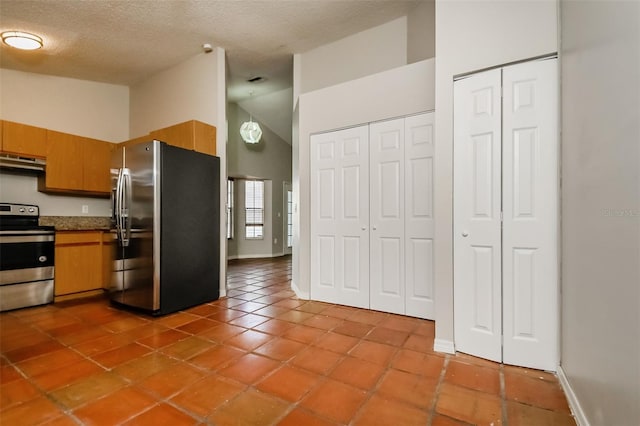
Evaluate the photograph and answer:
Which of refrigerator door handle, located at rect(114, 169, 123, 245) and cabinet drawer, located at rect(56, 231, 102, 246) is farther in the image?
cabinet drawer, located at rect(56, 231, 102, 246)

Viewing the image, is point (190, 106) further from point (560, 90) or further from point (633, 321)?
point (633, 321)

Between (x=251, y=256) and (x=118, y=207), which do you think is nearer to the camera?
(x=118, y=207)

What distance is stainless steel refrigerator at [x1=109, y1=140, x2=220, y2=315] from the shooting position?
3035mm

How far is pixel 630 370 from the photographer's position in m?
1.05

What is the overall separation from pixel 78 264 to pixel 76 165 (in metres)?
1.34

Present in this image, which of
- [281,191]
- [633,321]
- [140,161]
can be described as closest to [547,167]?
[633,321]

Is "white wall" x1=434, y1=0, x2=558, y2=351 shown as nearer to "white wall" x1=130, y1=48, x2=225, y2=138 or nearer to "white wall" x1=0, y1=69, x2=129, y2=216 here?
"white wall" x1=130, y1=48, x2=225, y2=138

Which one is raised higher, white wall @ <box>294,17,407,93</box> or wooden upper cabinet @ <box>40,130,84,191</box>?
white wall @ <box>294,17,407,93</box>

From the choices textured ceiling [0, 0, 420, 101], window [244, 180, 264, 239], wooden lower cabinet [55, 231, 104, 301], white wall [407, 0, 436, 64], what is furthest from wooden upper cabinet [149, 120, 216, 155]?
window [244, 180, 264, 239]

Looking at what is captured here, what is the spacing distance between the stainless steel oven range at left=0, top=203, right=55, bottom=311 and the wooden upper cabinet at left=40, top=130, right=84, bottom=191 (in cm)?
47

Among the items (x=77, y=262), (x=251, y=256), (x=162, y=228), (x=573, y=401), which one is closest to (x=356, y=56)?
(x=162, y=228)

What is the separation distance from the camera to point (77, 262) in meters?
3.76

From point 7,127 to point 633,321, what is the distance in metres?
5.51

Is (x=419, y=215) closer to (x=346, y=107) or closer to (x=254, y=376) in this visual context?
(x=346, y=107)
